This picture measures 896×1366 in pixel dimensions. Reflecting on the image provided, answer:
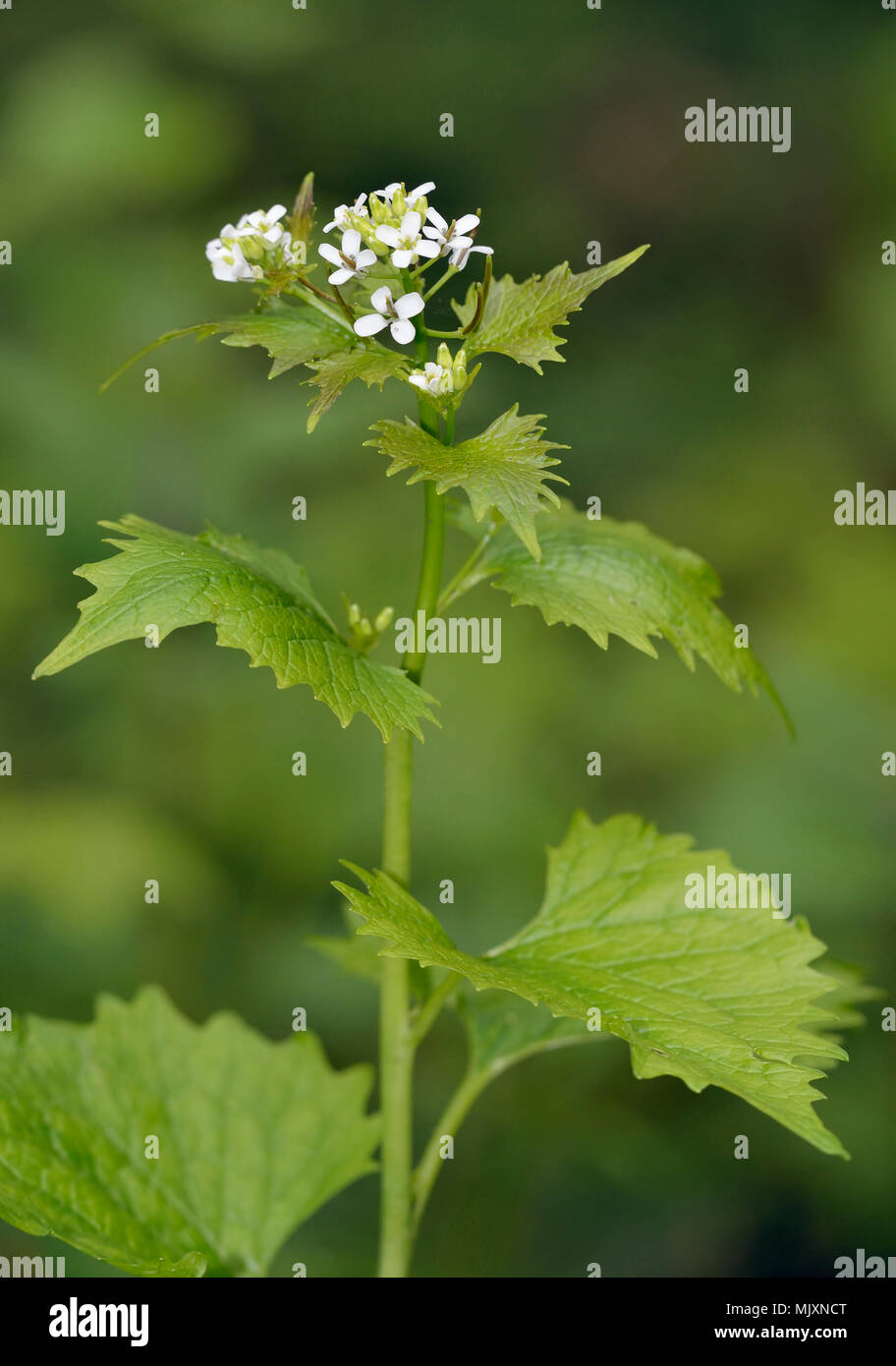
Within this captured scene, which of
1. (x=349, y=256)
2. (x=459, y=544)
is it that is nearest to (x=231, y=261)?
(x=349, y=256)

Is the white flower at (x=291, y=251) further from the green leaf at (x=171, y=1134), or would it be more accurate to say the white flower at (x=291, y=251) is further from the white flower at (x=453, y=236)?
the green leaf at (x=171, y=1134)

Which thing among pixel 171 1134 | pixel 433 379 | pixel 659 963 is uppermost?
pixel 433 379

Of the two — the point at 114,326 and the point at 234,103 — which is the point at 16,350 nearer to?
the point at 114,326

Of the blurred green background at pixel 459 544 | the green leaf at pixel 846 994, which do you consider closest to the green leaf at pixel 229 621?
the green leaf at pixel 846 994

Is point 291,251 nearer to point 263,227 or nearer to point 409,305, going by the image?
point 263,227

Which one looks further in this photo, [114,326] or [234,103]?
[234,103]
